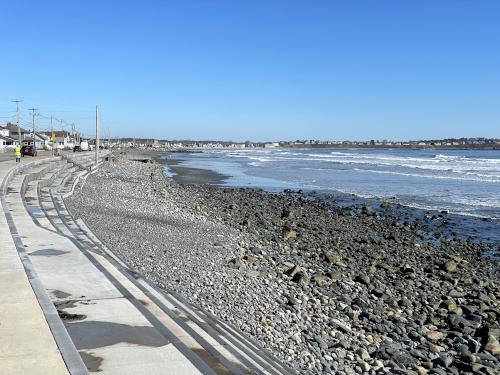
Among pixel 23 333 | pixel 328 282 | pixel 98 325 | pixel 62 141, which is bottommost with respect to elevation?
pixel 328 282

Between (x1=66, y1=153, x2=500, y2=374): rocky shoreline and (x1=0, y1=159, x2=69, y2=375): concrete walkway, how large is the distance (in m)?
2.73

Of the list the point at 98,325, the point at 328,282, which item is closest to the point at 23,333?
the point at 98,325

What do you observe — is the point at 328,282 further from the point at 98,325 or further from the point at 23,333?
the point at 23,333

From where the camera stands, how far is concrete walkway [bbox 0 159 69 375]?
457 centimetres

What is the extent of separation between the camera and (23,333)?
530 cm

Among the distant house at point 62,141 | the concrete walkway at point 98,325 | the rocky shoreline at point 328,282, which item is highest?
the distant house at point 62,141

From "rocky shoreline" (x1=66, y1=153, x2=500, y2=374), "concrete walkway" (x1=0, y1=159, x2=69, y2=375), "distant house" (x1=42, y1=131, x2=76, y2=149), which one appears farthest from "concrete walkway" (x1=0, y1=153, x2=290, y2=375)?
"distant house" (x1=42, y1=131, x2=76, y2=149)

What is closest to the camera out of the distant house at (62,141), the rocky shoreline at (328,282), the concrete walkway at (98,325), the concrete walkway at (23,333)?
the concrete walkway at (23,333)

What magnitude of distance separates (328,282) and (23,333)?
7460 millimetres

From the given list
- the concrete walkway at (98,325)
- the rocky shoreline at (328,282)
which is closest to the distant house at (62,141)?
the rocky shoreline at (328,282)

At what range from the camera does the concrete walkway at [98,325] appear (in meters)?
4.89

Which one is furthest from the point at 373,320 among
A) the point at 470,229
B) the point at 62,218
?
the point at 470,229

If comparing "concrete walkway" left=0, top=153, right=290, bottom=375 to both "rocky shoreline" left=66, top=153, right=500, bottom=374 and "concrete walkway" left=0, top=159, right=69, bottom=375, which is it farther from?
"rocky shoreline" left=66, top=153, right=500, bottom=374

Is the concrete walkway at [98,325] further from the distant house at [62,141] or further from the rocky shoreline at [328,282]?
the distant house at [62,141]
